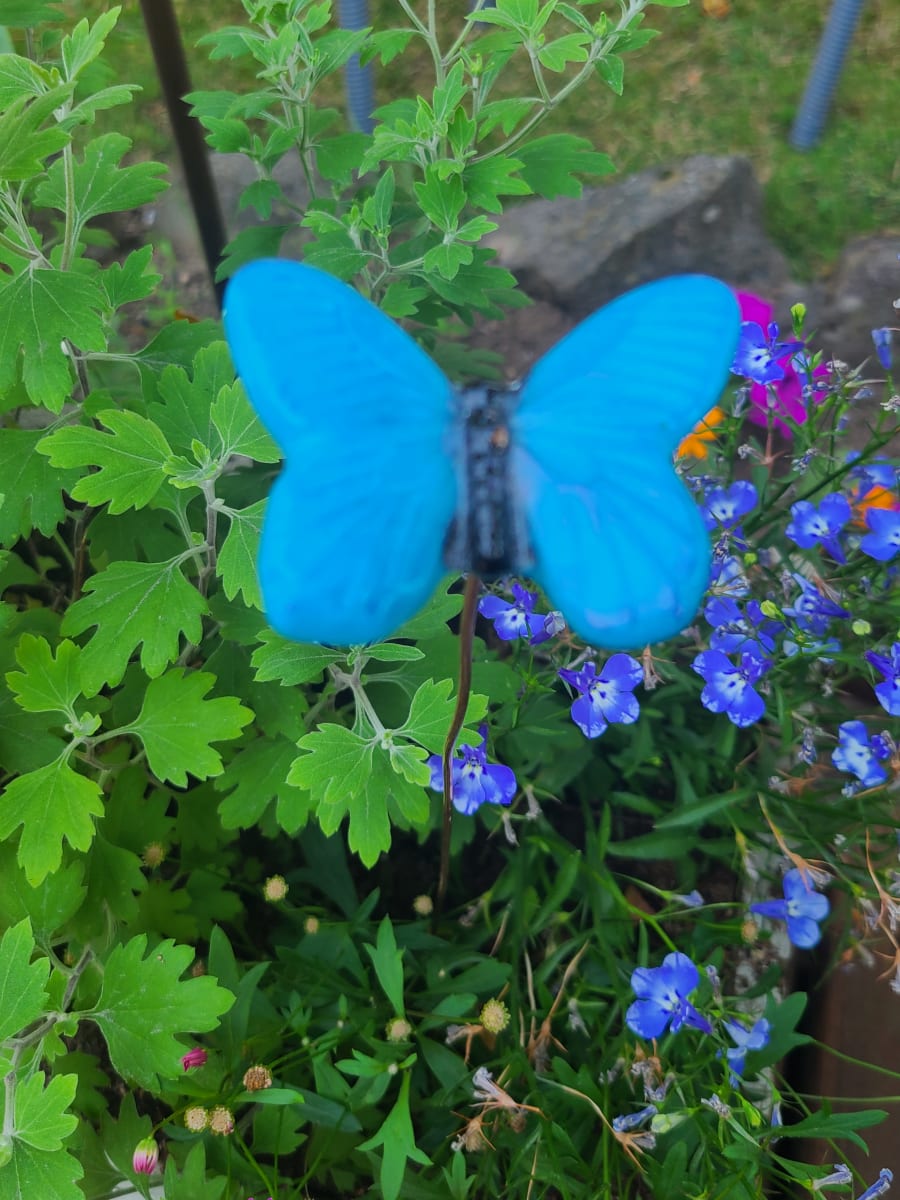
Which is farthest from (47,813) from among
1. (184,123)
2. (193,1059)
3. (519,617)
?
(184,123)

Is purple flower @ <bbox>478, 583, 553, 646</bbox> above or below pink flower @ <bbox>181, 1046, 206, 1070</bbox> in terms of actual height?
above

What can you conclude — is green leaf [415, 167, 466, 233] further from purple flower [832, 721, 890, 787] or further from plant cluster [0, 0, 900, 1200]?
purple flower [832, 721, 890, 787]

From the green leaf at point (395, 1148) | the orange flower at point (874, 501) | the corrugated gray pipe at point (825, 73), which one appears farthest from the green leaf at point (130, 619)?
the corrugated gray pipe at point (825, 73)

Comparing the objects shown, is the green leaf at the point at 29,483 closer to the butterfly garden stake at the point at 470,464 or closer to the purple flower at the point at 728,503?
the butterfly garden stake at the point at 470,464

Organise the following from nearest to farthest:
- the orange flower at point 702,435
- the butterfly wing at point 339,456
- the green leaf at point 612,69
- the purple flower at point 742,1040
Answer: the butterfly wing at point 339,456
the purple flower at point 742,1040
the green leaf at point 612,69
the orange flower at point 702,435

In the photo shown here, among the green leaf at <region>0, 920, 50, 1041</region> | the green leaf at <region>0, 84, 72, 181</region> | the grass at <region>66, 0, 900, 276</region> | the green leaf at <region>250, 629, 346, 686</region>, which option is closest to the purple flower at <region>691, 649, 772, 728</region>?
the green leaf at <region>250, 629, 346, 686</region>

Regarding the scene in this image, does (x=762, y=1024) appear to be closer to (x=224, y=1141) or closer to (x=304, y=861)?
(x=224, y=1141)

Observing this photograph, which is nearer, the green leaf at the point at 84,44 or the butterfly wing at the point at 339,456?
the butterfly wing at the point at 339,456
